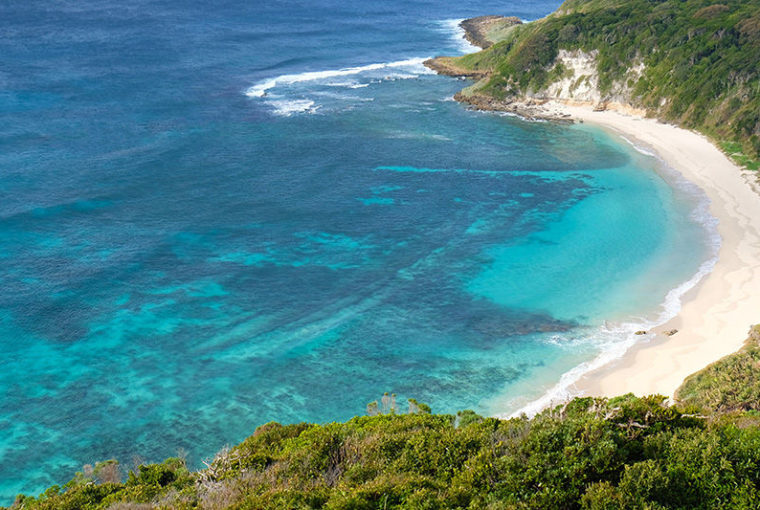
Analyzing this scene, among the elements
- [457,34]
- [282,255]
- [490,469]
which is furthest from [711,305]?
[457,34]

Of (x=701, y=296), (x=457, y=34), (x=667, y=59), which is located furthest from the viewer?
(x=457, y=34)

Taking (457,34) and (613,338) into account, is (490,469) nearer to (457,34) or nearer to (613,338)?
(613,338)

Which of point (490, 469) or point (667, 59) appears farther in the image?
point (667, 59)

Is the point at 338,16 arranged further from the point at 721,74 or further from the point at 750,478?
the point at 750,478

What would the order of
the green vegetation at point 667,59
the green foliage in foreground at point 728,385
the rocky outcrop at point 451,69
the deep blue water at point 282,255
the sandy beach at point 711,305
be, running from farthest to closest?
the rocky outcrop at point 451,69 → the green vegetation at point 667,59 → the sandy beach at point 711,305 → the deep blue water at point 282,255 → the green foliage in foreground at point 728,385

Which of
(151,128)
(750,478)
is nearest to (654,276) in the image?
(750,478)

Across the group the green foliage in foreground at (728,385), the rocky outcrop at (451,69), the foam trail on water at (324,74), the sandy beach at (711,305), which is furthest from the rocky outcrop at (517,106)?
the green foliage in foreground at (728,385)

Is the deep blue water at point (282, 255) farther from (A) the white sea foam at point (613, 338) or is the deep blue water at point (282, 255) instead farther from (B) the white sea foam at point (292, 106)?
(B) the white sea foam at point (292, 106)
